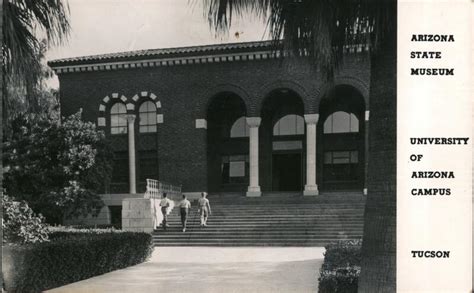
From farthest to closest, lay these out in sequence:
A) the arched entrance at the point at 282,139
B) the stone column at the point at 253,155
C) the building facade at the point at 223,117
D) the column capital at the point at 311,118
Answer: the arched entrance at the point at 282,139, the stone column at the point at 253,155, the column capital at the point at 311,118, the building facade at the point at 223,117

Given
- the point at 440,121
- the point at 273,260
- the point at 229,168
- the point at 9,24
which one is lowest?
the point at 273,260

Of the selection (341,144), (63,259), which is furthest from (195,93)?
(63,259)

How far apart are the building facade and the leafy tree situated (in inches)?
100

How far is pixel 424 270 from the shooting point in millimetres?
4582

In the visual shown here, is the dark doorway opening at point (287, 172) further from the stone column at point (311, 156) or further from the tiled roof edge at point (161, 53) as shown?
the tiled roof edge at point (161, 53)

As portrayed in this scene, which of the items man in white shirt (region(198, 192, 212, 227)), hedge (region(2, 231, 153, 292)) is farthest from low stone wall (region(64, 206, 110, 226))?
hedge (region(2, 231, 153, 292))

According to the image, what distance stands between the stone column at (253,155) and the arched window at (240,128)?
2387mm

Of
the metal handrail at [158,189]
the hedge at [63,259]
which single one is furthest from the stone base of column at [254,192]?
the hedge at [63,259]

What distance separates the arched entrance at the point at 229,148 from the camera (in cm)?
2544

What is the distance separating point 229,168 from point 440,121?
21.3m

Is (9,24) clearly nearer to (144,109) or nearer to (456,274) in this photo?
(456,274)

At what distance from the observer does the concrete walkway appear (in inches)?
320

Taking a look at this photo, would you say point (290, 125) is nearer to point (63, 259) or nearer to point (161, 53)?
point (161, 53)

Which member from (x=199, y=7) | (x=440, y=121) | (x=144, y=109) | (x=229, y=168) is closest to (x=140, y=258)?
(x=199, y=7)
